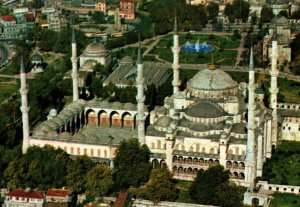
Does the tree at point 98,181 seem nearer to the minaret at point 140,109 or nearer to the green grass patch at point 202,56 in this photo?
the minaret at point 140,109

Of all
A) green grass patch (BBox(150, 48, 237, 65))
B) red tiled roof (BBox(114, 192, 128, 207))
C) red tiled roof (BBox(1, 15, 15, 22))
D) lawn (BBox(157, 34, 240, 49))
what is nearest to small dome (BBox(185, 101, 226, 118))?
red tiled roof (BBox(114, 192, 128, 207))

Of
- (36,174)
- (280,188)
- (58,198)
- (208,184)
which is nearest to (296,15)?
(280,188)

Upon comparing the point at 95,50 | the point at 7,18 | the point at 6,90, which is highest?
the point at 7,18

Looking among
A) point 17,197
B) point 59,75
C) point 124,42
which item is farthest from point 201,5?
point 17,197

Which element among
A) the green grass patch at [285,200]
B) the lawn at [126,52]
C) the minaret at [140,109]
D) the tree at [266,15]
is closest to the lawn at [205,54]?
the lawn at [126,52]

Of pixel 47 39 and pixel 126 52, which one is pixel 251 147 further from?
pixel 47 39

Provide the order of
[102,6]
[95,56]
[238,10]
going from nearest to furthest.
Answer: [95,56]
[238,10]
[102,6]
